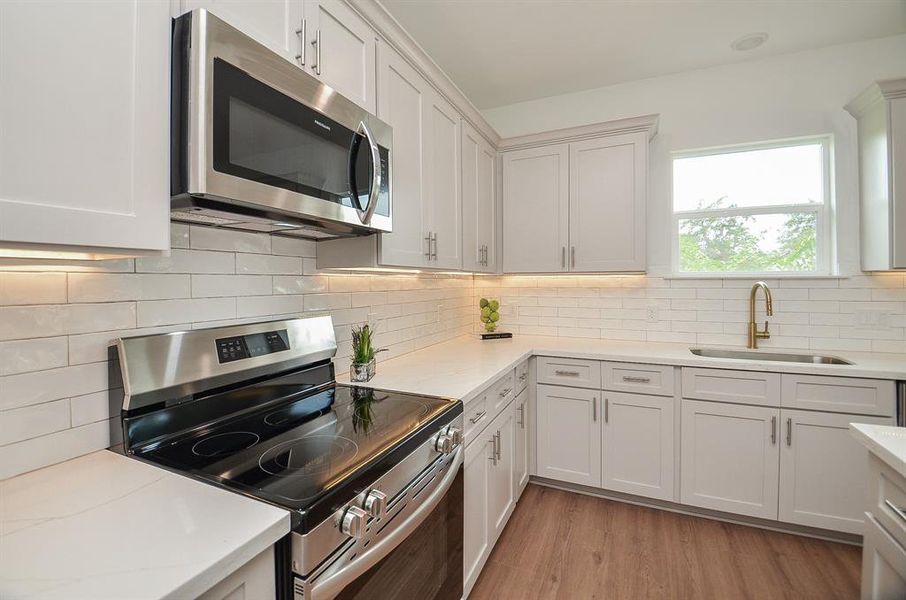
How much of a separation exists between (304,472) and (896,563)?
1.42 m

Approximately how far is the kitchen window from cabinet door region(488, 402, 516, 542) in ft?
5.49

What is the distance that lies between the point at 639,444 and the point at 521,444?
675 millimetres

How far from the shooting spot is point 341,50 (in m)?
1.38

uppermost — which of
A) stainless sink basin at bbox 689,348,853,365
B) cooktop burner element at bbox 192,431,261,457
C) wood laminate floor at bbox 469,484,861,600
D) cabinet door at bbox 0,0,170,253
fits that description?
cabinet door at bbox 0,0,170,253

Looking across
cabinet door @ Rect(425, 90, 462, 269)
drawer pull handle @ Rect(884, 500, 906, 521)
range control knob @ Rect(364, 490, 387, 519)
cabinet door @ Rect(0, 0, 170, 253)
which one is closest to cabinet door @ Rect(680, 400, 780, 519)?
drawer pull handle @ Rect(884, 500, 906, 521)

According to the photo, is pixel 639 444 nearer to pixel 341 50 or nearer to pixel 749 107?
pixel 749 107

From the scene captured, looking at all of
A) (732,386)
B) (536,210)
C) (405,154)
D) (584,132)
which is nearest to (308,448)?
(405,154)

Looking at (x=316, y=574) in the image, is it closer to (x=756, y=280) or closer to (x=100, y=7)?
(x=100, y=7)

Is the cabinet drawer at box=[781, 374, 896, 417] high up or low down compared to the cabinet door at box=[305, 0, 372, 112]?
down

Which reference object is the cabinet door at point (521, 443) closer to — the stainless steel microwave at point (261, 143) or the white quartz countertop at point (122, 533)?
the stainless steel microwave at point (261, 143)

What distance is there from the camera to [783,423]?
2082 mm

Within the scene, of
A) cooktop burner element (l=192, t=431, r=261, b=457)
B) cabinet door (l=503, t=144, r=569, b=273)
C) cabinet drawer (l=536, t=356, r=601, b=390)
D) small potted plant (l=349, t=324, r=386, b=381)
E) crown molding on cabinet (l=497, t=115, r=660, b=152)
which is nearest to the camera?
cooktop burner element (l=192, t=431, r=261, b=457)

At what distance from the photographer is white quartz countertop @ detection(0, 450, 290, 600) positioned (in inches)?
22.5

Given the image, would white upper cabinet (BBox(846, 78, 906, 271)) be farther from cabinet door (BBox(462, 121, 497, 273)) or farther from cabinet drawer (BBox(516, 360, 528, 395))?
cabinet door (BBox(462, 121, 497, 273))
